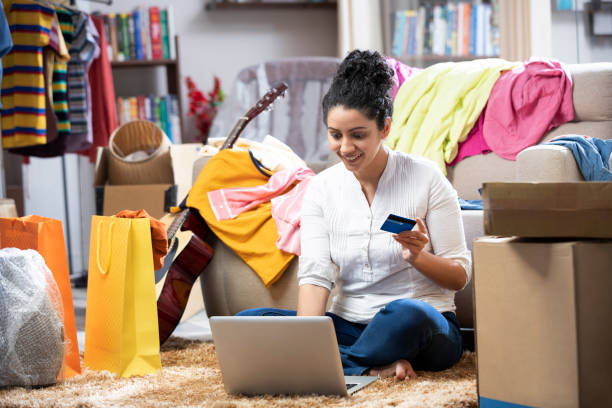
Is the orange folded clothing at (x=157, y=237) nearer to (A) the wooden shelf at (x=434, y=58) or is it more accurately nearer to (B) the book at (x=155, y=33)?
(B) the book at (x=155, y=33)

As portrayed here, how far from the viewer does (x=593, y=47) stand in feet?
10.1

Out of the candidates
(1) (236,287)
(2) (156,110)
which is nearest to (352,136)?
(1) (236,287)

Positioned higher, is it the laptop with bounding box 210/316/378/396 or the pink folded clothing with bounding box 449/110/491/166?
the pink folded clothing with bounding box 449/110/491/166

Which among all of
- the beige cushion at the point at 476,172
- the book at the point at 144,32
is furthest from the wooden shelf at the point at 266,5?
the beige cushion at the point at 476,172

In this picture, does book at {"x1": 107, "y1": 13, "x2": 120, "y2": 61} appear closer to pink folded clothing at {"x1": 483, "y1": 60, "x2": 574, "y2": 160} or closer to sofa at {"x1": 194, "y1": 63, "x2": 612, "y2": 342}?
sofa at {"x1": 194, "y1": 63, "x2": 612, "y2": 342}

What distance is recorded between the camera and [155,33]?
Answer: 14.3 ft

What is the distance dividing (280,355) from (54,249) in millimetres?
741

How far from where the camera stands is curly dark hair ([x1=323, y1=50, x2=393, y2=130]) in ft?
5.03

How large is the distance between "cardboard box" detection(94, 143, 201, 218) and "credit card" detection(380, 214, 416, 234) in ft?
6.42

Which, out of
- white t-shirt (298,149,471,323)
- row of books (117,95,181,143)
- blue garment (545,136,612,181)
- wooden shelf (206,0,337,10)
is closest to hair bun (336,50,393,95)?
white t-shirt (298,149,471,323)

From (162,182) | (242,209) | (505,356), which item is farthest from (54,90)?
(505,356)

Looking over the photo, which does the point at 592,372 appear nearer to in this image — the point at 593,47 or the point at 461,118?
the point at 461,118

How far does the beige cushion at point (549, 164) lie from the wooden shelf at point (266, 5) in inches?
121

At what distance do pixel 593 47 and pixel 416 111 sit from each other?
1050mm
